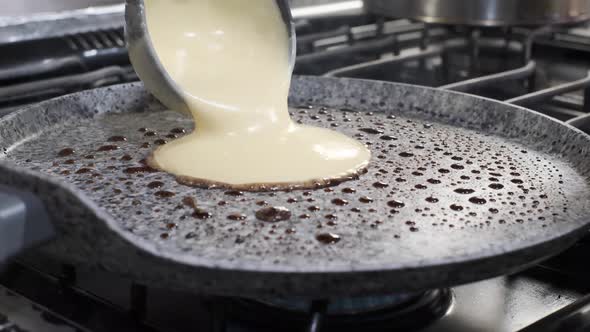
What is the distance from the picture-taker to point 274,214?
0.67 meters

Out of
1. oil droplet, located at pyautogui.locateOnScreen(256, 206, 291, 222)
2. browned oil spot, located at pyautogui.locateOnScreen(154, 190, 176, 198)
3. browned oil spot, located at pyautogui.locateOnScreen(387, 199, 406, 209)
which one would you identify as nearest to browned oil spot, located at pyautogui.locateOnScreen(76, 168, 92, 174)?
browned oil spot, located at pyautogui.locateOnScreen(154, 190, 176, 198)

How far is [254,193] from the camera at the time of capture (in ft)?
2.36

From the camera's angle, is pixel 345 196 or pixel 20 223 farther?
pixel 345 196

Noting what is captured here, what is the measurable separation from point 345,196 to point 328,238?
10cm

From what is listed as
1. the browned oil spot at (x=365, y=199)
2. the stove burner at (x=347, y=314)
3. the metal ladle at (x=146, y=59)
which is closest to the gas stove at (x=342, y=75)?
the stove burner at (x=347, y=314)

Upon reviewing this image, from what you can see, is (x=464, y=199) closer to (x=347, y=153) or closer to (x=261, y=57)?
(x=347, y=153)

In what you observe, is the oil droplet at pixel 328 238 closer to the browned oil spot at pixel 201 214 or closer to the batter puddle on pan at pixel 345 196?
the batter puddle on pan at pixel 345 196

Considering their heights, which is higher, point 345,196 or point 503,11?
point 503,11

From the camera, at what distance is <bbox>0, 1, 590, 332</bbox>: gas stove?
2.05 ft

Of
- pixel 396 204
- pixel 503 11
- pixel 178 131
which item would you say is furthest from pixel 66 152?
pixel 503 11

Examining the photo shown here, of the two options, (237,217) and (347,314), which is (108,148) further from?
(347,314)

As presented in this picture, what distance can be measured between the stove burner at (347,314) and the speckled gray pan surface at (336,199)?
0.19 feet

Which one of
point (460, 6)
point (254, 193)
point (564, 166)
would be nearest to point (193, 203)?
point (254, 193)

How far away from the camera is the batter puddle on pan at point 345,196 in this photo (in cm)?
63
